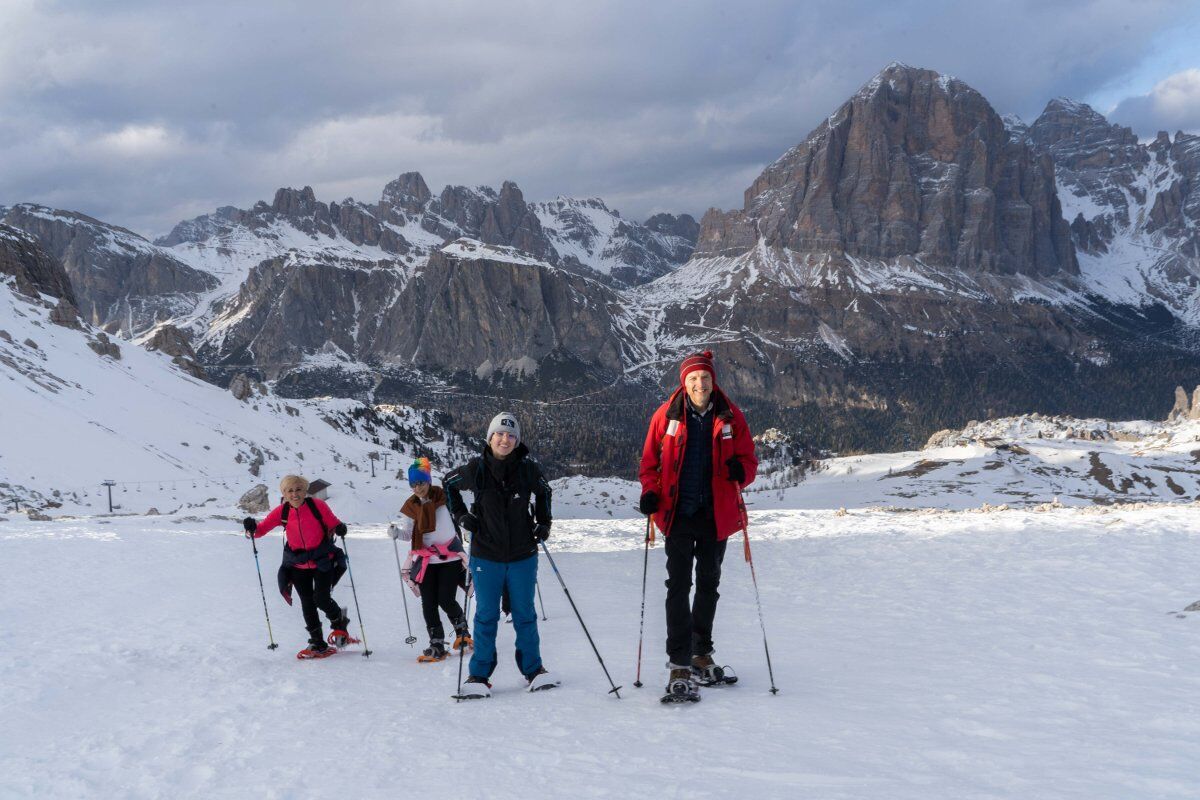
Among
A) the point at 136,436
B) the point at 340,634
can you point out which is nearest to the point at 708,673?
the point at 340,634

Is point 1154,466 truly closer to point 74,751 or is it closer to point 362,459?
point 362,459

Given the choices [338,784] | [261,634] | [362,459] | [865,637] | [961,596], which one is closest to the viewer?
[338,784]

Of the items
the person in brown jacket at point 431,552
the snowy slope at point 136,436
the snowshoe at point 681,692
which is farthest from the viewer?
the snowy slope at point 136,436

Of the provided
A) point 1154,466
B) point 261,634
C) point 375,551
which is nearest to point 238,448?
point 375,551

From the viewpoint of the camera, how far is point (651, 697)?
26.6ft

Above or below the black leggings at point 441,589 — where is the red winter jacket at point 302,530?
above

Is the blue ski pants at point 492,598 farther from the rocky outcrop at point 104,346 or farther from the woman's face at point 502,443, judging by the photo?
the rocky outcrop at point 104,346

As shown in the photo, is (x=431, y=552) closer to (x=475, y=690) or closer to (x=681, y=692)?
(x=475, y=690)

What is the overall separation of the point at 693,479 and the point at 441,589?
486 cm

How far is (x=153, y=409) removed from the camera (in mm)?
64062

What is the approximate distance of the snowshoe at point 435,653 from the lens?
10828 mm

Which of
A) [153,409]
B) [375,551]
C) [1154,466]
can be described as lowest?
[1154,466]

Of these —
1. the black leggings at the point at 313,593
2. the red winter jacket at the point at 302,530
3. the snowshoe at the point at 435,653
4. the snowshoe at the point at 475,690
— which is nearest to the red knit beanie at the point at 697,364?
the snowshoe at the point at 475,690

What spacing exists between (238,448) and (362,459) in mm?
24296
